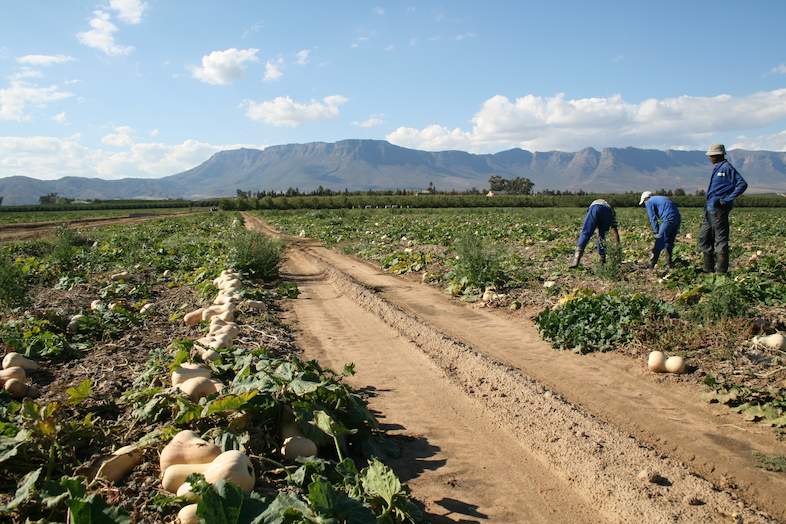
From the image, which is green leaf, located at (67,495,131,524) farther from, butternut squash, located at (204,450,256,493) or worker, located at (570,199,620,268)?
worker, located at (570,199,620,268)

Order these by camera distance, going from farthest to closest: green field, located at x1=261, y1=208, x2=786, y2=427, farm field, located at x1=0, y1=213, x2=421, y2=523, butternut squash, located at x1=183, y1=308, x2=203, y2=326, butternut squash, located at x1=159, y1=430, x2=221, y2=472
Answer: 1. butternut squash, located at x1=183, y1=308, x2=203, y2=326
2. green field, located at x1=261, y1=208, x2=786, y2=427
3. butternut squash, located at x1=159, y1=430, x2=221, y2=472
4. farm field, located at x1=0, y1=213, x2=421, y2=523

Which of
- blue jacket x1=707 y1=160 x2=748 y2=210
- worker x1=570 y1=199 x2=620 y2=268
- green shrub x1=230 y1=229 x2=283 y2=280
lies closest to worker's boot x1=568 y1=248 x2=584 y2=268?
worker x1=570 y1=199 x2=620 y2=268

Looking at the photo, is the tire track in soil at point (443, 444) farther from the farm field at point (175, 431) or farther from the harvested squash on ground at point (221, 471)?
the harvested squash on ground at point (221, 471)

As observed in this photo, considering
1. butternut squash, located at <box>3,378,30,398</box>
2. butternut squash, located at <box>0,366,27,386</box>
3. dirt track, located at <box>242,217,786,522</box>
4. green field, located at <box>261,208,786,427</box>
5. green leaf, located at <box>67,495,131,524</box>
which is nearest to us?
green leaf, located at <box>67,495,131,524</box>

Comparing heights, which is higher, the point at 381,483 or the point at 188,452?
the point at 188,452

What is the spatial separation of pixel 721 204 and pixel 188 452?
9.52m

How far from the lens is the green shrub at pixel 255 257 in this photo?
12.3 m

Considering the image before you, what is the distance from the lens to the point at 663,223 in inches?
409

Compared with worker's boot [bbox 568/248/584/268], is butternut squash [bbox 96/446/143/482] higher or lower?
lower

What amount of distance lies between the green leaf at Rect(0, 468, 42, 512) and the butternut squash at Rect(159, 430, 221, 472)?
695mm

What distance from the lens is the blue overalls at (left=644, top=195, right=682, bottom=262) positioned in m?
10.4

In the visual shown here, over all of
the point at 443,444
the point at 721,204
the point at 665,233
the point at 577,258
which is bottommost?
the point at 443,444

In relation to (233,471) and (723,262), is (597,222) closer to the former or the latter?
(723,262)

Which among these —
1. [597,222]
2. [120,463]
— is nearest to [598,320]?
[597,222]
